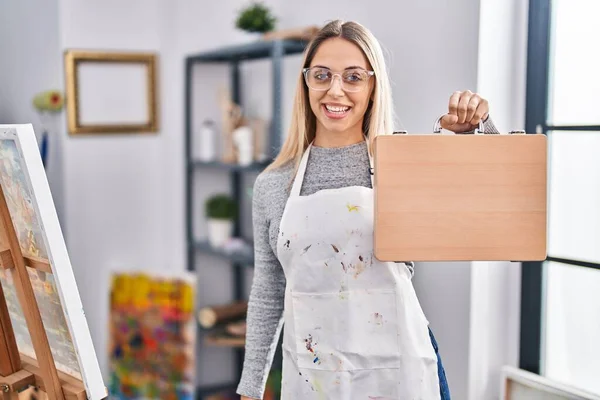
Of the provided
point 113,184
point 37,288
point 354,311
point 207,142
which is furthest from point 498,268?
point 113,184

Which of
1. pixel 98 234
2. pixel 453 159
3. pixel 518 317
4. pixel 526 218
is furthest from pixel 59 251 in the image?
pixel 98 234

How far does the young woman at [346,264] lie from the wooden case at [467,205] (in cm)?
13

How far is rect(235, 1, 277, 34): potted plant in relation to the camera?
2764 mm

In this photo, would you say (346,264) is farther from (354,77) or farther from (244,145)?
(244,145)

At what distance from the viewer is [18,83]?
10.6ft

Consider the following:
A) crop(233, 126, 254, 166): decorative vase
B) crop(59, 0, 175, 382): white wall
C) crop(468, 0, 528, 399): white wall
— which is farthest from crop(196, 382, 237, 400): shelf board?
crop(468, 0, 528, 399): white wall

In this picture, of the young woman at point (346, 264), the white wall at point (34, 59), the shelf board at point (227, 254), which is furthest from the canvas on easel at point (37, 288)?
the white wall at point (34, 59)

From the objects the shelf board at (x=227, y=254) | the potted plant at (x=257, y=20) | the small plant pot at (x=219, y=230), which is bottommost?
the shelf board at (x=227, y=254)

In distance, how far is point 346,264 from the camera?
4.95 ft

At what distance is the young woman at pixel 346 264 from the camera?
1.51 m

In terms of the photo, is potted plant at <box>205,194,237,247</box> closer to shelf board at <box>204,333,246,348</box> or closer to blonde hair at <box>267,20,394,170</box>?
shelf board at <box>204,333,246,348</box>

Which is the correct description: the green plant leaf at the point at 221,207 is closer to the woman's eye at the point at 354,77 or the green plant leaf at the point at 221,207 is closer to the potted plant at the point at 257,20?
the potted plant at the point at 257,20

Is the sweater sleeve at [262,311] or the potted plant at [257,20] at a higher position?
the potted plant at [257,20]

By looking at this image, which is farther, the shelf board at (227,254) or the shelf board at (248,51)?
the shelf board at (227,254)
